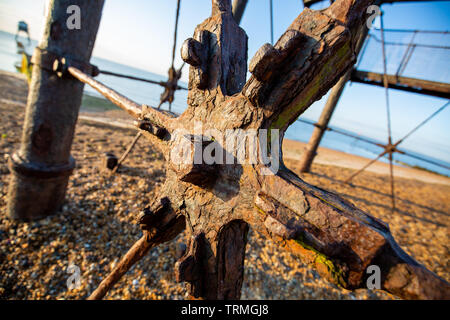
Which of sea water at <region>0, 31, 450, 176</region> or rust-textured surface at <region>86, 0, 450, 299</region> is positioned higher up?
sea water at <region>0, 31, 450, 176</region>

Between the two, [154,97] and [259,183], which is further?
[154,97]

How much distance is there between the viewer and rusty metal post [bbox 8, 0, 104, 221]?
2.31 metres

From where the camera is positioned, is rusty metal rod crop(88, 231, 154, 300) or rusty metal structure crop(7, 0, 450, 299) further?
rusty metal rod crop(88, 231, 154, 300)

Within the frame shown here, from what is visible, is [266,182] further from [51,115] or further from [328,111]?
[328,111]

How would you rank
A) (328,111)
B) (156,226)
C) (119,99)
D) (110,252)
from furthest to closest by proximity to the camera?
(328,111), (110,252), (119,99), (156,226)

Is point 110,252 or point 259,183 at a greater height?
point 259,183

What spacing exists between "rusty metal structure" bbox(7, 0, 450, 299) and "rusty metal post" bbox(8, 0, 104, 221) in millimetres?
1760

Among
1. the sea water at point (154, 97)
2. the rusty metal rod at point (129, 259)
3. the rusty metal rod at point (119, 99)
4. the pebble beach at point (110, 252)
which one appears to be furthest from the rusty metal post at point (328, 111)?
the sea water at point (154, 97)

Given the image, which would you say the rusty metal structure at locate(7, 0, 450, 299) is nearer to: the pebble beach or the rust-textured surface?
the rust-textured surface

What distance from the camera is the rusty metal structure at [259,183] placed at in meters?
0.73

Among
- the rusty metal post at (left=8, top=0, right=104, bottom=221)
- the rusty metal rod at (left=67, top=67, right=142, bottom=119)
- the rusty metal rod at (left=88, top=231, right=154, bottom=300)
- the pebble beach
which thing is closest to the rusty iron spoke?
the rusty metal rod at (left=88, top=231, right=154, bottom=300)

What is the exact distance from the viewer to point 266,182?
3.16ft

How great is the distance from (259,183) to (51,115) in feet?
9.66

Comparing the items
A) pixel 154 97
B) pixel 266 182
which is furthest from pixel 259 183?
pixel 154 97
